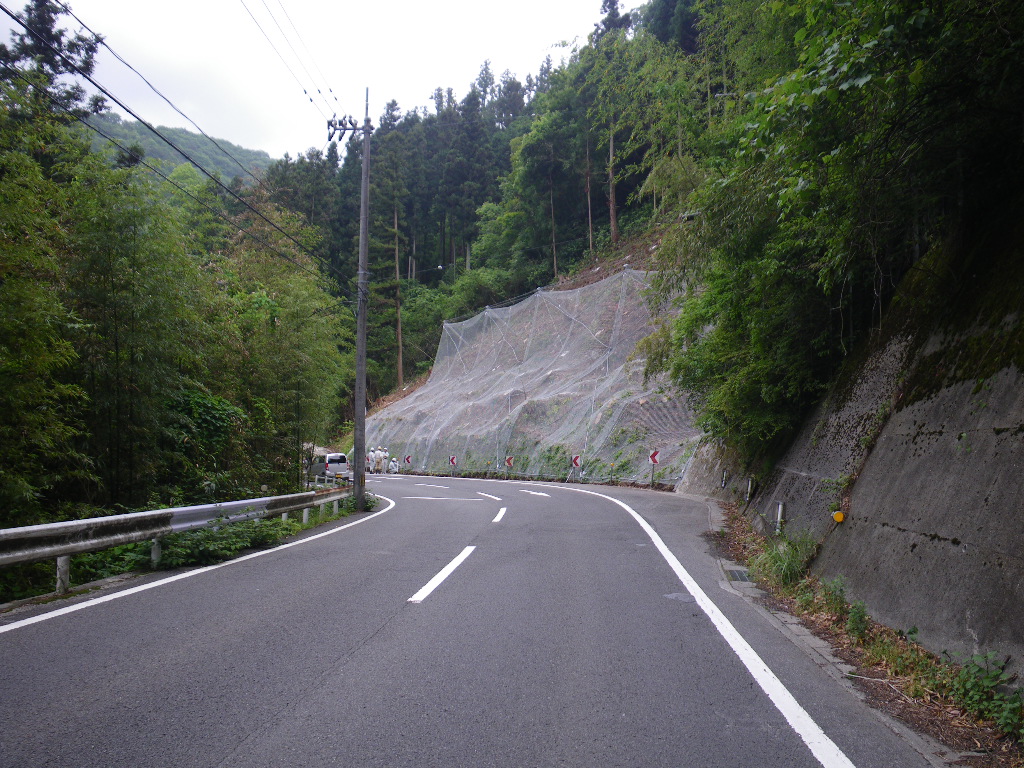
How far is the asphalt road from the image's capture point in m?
2.95

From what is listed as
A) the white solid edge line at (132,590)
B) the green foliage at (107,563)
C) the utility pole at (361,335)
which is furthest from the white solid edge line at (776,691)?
the utility pole at (361,335)

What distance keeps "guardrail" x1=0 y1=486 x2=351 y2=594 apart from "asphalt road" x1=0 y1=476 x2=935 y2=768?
1.94 ft

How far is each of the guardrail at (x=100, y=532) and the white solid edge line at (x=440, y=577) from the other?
132 inches

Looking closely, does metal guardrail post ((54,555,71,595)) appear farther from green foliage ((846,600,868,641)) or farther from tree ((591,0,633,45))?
tree ((591,0,633,45))

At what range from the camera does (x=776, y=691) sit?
3754mm

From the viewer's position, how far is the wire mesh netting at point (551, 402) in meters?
24.0

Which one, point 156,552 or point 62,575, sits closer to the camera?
point 62,575

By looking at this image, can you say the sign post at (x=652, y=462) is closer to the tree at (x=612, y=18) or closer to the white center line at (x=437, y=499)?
the white center line at (x=437, y=499)

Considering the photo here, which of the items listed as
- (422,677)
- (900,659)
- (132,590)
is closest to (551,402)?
(132,590)

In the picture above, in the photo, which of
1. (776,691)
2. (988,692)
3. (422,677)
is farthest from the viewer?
(422,677)

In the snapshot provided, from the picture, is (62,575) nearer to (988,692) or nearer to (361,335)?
(988,692)

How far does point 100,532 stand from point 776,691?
6602mm

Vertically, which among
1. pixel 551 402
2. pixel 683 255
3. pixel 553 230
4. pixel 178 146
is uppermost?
pixel 553 230

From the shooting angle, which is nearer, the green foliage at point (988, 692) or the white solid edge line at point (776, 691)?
the white solid edge line at point (776, 691)
